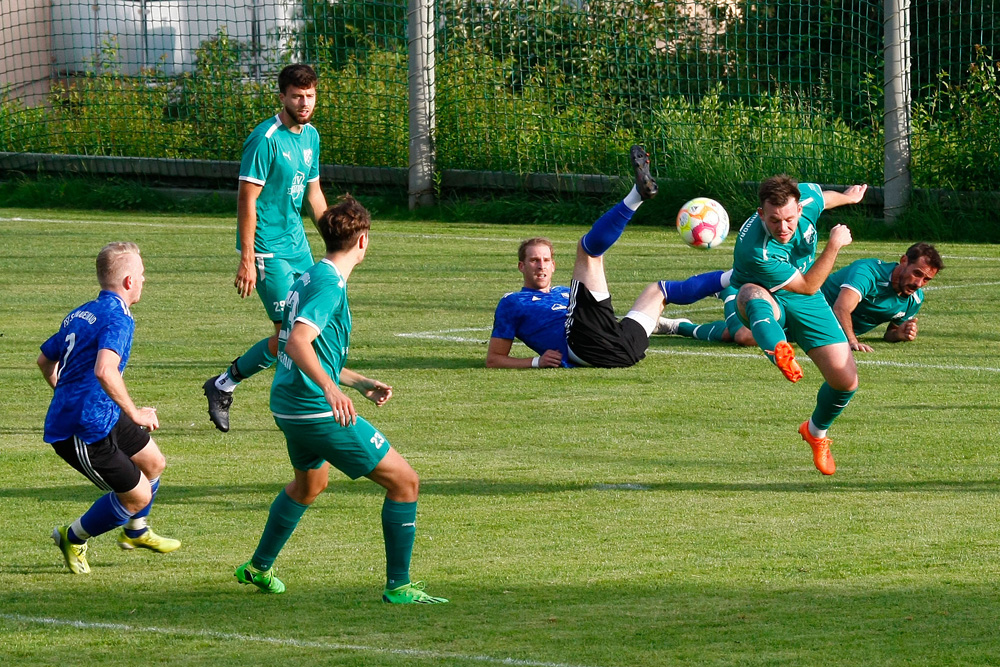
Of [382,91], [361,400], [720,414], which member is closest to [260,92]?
[382,91]

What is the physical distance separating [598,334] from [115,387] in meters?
5.16

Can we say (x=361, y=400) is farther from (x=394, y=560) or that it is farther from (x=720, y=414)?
(x=394, y=560)

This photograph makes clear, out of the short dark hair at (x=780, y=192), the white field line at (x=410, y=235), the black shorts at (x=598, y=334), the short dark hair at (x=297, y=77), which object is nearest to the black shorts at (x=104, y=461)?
the short dark hair at (x=297, y=77)

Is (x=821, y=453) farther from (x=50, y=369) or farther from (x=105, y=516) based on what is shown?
(x=50, y=369)

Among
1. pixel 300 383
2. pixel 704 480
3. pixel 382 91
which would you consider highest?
pixel 382 91

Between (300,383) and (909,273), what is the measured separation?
21.8 feet

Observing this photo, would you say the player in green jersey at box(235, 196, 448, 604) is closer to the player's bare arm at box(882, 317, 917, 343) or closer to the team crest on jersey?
the team crest on jersey

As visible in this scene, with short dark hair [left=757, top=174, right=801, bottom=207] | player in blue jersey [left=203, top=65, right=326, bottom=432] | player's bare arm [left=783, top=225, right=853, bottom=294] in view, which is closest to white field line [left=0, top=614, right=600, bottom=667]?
player in blue jersey [left=203, top=65, right=326, bottom=432]

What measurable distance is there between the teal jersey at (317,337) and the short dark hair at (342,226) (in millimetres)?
83

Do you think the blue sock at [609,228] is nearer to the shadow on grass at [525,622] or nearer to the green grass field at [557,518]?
the green grass field at [557,518]

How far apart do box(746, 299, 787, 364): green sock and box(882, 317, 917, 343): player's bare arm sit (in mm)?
3598

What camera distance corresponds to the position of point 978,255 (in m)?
15.8

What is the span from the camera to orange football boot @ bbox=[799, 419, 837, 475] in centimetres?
740

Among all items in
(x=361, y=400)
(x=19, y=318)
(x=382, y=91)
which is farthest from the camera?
(x=382, y=91)
